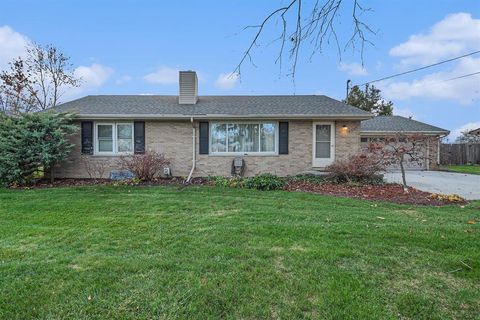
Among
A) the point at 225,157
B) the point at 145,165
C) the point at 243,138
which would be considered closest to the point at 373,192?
the point at 243,138

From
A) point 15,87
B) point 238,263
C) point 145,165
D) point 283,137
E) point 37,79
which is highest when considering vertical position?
point 37,79

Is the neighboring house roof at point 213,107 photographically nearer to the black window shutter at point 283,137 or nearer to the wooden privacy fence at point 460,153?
the black window shutter at point 283,137

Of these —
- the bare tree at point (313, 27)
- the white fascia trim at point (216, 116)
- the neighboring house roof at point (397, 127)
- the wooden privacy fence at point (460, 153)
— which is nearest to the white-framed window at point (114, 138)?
the white fascia trim at point (216, 116)

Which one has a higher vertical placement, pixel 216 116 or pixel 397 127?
pixel 397 127

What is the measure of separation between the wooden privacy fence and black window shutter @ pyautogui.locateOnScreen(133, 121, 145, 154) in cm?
2140

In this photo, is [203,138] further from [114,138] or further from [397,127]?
[397,127]

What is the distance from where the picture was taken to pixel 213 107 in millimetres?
12555

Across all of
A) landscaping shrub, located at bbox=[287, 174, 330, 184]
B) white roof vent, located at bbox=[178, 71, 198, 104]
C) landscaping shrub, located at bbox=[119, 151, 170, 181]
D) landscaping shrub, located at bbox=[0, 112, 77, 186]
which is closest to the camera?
landscaping shrub, located at bbox=[0, 112, 77, 186]

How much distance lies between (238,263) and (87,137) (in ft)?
34.3

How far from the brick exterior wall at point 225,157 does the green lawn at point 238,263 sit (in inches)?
225

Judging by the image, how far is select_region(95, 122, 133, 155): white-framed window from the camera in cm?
1185

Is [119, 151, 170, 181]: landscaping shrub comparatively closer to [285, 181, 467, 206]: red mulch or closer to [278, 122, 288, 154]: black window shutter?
[278, 122, 288, 154]: black window shutter

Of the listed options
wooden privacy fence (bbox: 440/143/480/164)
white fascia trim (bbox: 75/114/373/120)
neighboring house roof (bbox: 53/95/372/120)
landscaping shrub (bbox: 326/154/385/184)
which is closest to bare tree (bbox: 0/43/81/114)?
neighboring house roof (bbox: 53/95/372/120)

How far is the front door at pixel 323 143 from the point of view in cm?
1205
